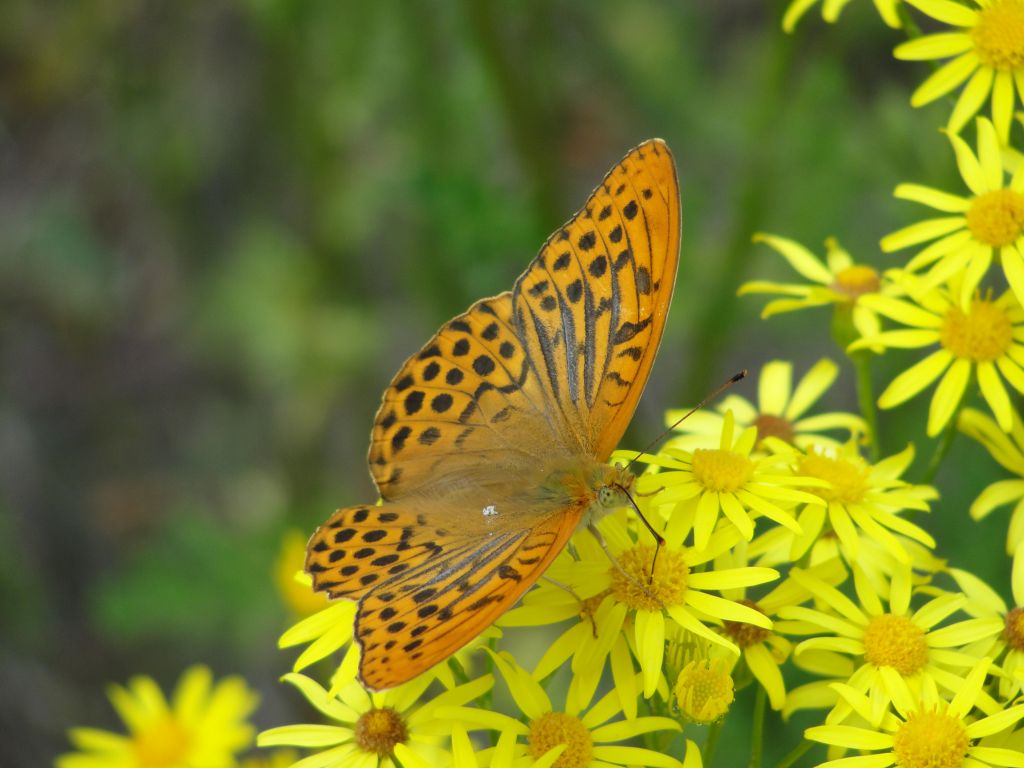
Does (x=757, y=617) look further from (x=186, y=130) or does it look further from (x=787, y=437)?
(x=186, y=130)

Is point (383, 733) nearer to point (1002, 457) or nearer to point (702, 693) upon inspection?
point (702, 693)

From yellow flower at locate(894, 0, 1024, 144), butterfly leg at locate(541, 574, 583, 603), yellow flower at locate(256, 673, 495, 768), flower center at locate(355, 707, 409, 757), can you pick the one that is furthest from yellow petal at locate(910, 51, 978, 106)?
flower center at locate(355, 707, 409, 757)

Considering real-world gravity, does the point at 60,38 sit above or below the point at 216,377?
above

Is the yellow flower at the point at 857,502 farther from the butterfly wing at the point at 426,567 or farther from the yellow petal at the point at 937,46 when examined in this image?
the yellow petal at the point at 937,46

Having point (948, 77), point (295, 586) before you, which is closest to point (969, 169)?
point (948, 77)

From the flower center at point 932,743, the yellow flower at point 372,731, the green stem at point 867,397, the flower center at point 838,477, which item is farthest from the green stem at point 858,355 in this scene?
the yellow flower at point 372,731

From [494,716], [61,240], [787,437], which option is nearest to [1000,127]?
[787,437]
